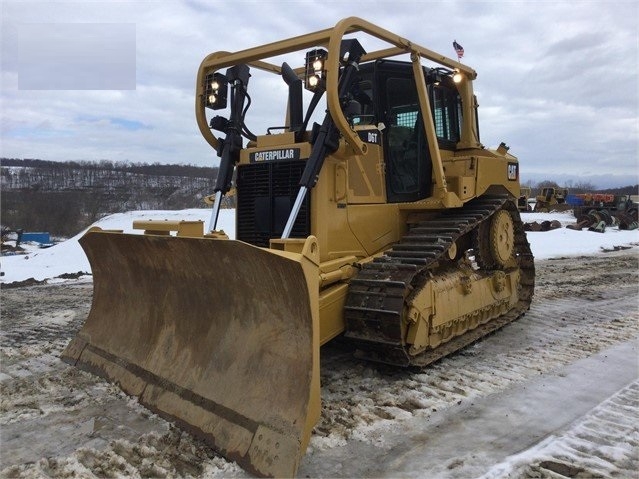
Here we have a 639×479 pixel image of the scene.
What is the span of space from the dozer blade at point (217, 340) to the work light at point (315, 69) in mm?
1730

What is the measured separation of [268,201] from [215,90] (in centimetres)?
132

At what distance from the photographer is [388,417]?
389cm

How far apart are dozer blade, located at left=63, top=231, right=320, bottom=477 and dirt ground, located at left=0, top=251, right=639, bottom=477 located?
181 millimetres

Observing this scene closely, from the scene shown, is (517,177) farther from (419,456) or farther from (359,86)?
(419,456)

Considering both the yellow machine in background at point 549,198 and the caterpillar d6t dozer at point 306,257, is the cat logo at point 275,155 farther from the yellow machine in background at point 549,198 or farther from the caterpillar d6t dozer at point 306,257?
the yellow machine in background at point 549,198

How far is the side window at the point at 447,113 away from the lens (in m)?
6.30

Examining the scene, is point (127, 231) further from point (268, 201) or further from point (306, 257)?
point (306, 257)

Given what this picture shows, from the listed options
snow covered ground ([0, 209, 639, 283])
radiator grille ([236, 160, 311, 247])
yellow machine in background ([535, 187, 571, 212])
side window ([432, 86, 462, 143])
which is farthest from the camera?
yellow machine in background ([535, 187, 571, 212])

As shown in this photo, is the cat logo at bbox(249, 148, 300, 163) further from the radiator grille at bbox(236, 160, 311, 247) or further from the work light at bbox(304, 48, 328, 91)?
the work light at bbox(304, 48, 328, 91)

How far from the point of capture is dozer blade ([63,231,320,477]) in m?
3.36

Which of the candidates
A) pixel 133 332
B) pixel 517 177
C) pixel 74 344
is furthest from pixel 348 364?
pixel 517 177

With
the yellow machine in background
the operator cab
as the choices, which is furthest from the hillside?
the operator cab

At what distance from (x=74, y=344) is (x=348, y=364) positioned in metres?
2.75

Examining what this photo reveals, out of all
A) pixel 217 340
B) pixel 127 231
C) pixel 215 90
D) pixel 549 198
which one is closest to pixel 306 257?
pixel 217 340
